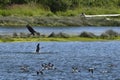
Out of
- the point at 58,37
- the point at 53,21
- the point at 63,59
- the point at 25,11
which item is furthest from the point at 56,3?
the point at 63,59

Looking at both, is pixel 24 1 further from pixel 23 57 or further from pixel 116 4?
pixel 23 57

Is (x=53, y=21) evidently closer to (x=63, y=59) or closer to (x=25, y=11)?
(x=25, y=11)

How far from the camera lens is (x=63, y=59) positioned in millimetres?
43750

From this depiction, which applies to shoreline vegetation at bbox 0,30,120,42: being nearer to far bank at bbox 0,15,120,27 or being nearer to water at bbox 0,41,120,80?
water at bbox 0,41,120,80

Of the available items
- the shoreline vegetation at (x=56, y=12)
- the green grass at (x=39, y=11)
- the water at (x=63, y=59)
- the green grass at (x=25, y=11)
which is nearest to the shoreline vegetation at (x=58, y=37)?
the water at (x=63, y=59)

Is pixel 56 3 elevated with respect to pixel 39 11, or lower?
elevated

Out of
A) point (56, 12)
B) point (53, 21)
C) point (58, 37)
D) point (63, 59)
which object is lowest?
point (56, 12)

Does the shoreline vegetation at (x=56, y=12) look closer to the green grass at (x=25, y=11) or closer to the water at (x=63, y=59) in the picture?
the green grass at (x=25, y=11)

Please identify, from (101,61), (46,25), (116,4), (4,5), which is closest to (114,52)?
(101,61)

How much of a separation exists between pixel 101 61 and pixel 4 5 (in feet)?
236


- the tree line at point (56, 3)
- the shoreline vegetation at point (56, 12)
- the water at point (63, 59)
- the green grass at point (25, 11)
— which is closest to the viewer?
the water at point (63, 59)

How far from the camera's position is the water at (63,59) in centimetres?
3412

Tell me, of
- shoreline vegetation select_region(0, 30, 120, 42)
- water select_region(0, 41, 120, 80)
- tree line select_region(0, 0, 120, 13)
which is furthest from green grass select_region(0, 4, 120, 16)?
water select_region(0, 41, 120, 80)

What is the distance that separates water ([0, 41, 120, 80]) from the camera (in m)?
34.1
